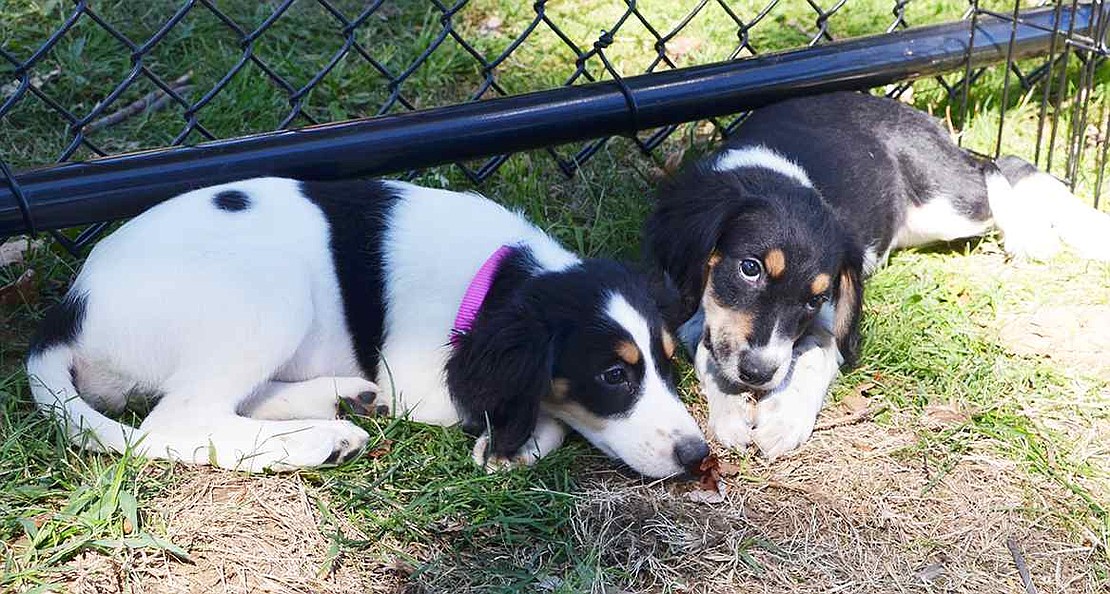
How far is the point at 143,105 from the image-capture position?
14.9ft

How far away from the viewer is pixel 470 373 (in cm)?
302

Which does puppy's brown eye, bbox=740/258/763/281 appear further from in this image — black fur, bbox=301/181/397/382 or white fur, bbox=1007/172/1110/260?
white fur, bbox=1007/172/1110/260

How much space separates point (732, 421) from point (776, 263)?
0.49 metres

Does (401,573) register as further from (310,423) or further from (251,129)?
(251,129)

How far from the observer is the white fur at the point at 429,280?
3238mm

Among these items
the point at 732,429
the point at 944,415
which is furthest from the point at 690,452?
the point at 944,415

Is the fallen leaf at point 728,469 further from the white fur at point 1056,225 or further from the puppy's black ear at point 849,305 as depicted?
the white fur at point 1056,225

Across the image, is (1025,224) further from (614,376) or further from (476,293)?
(476,293)

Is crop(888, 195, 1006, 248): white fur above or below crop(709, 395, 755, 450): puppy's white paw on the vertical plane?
above

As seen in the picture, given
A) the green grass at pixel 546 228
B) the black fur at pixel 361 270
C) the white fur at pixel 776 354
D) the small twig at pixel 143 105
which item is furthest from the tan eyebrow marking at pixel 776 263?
the small twig at pixel 143 105

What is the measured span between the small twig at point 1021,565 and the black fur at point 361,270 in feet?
5.41

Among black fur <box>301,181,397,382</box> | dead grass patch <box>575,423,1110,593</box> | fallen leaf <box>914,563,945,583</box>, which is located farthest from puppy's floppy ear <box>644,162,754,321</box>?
fallen leaf <box>914,563,945,583</box>

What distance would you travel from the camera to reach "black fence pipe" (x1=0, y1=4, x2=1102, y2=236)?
11.3 ft

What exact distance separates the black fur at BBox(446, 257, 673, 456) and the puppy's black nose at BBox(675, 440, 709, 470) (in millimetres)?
160
